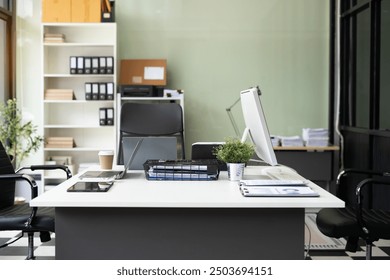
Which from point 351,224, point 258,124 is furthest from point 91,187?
point 351,224

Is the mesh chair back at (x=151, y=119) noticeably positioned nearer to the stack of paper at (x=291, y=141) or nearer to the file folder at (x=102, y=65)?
the file folder at (x=102, y=65)

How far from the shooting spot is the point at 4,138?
225 inches

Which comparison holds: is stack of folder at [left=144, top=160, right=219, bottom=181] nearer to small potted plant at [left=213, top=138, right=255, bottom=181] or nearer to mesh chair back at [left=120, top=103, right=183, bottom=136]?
small potted plant at [left=213, top=138, right=255, bottom=181]

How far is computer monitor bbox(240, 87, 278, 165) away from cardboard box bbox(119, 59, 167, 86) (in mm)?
3067

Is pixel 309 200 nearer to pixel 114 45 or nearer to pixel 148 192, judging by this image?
pixel 148 192

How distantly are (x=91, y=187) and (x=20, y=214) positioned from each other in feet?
2.89

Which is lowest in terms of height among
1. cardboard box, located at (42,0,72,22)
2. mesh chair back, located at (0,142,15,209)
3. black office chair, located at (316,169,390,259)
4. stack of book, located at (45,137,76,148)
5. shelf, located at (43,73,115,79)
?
black office chair, located at (316,169,390,259)

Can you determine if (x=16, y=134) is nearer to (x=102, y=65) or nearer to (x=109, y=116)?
(x=109, y=116)

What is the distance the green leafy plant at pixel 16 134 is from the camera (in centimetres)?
569

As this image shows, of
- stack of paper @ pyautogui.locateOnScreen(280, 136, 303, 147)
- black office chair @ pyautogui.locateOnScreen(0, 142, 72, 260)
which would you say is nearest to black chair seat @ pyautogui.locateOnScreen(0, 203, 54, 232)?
black office chair @ pyautogui.locateOnScreen(0, 142, 72, 260)

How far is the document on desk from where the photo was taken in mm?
2436

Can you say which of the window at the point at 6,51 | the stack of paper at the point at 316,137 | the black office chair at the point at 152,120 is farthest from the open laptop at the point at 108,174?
the window at the point at 6,51

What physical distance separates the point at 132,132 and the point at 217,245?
202 cm
